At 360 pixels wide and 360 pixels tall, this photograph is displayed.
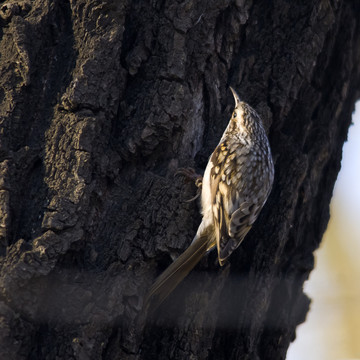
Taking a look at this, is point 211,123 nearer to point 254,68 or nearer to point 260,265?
point 254,68

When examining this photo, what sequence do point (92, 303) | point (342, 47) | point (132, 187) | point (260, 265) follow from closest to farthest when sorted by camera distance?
point (92, 303), point (132, 187), point (260, 265), point (342, 47)

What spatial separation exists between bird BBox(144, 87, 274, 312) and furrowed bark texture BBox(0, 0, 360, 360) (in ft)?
0.16

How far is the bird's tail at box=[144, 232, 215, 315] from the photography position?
209 cm

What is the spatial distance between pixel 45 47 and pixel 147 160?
550 mm

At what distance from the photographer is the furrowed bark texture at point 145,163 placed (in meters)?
1.95

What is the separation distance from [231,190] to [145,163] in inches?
23.5

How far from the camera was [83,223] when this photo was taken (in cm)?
201

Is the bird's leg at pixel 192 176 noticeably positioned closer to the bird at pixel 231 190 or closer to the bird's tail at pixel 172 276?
the bird at pixel 231 190

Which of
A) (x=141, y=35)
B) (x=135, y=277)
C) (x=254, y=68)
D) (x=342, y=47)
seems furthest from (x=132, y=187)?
(x=342, y=47)

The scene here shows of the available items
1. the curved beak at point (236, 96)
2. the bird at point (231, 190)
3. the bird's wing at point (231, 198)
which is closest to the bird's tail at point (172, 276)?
the bird at point (231, 190)

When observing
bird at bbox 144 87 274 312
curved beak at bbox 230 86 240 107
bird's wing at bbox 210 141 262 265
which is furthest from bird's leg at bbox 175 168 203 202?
curved beak at bbox 230 86 240 107

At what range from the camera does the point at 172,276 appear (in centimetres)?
212

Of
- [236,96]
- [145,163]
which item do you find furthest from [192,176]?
[236,96]

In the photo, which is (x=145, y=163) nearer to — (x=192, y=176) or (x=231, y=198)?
(x=192, y=176)
